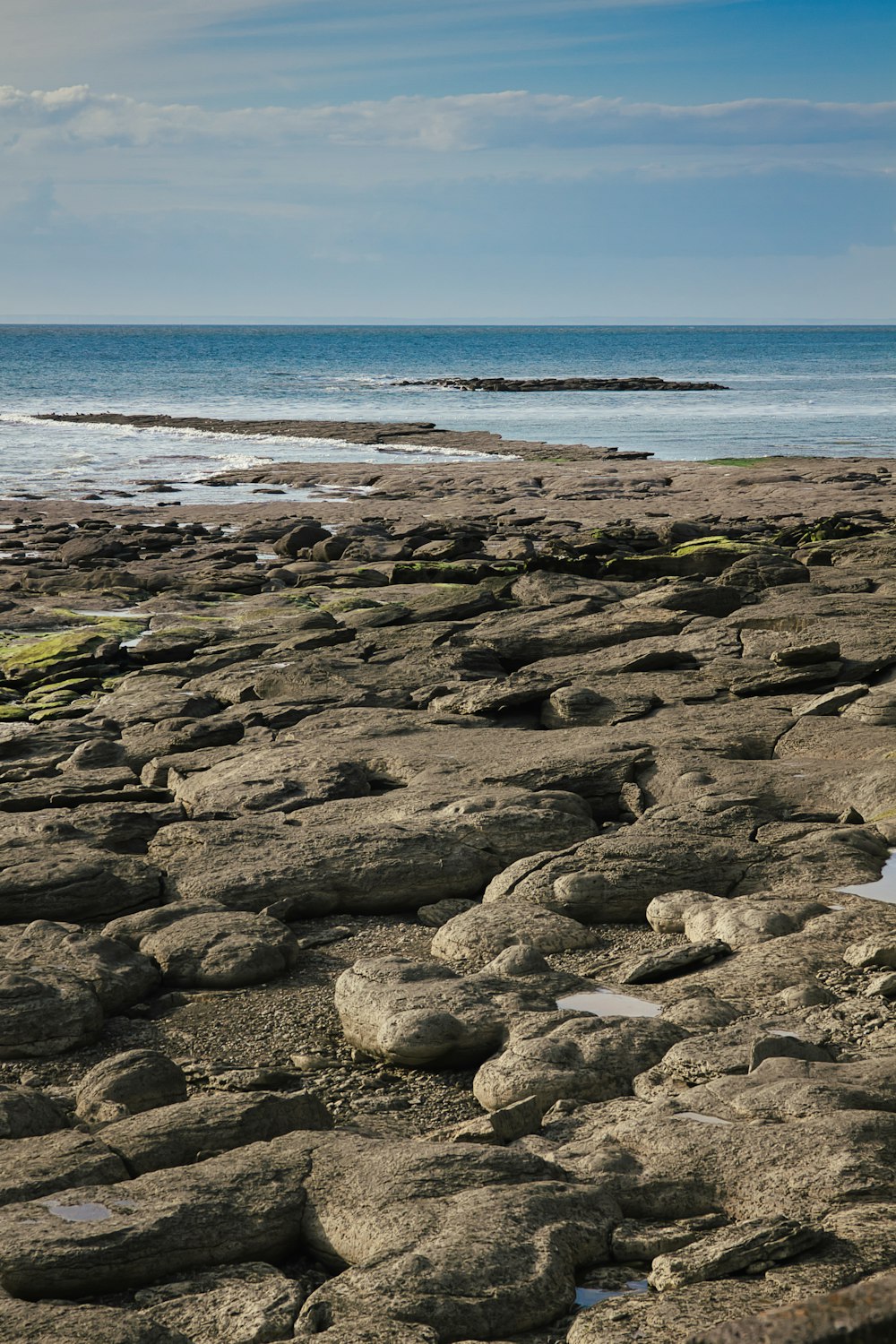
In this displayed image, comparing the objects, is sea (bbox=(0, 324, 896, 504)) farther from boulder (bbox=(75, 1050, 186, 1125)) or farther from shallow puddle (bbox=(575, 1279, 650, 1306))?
shallow puddle (bbox=(575, 1279, 650, 1306))

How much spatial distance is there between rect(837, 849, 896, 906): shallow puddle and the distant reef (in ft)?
316

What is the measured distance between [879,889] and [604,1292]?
18.6 ft

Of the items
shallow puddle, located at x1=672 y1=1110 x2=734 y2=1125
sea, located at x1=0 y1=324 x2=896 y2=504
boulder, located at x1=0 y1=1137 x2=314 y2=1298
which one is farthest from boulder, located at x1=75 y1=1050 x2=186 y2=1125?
sea, located at x1=0 y1=324 x2=896 y2=504

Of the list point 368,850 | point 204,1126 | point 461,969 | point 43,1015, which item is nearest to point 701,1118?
point 204,1126

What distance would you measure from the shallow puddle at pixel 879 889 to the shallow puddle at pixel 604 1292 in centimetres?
525

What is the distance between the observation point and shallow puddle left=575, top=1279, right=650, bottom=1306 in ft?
18.5

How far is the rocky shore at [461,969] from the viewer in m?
5.68

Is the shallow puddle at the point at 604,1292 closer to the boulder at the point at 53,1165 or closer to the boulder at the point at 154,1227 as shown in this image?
the boulder at the point at 154,1227

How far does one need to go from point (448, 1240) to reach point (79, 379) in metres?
125

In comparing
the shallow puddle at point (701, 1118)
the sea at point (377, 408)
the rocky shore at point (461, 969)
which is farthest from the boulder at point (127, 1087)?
the sea at point (377, 408)

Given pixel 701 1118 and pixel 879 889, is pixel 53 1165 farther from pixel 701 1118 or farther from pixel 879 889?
pixel 879 889

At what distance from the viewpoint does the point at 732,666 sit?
17188 mm

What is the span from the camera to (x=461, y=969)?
9805 mm

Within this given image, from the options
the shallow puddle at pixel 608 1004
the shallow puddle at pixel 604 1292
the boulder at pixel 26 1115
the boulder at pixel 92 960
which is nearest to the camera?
the shallow puddle at pixel 604 1292
